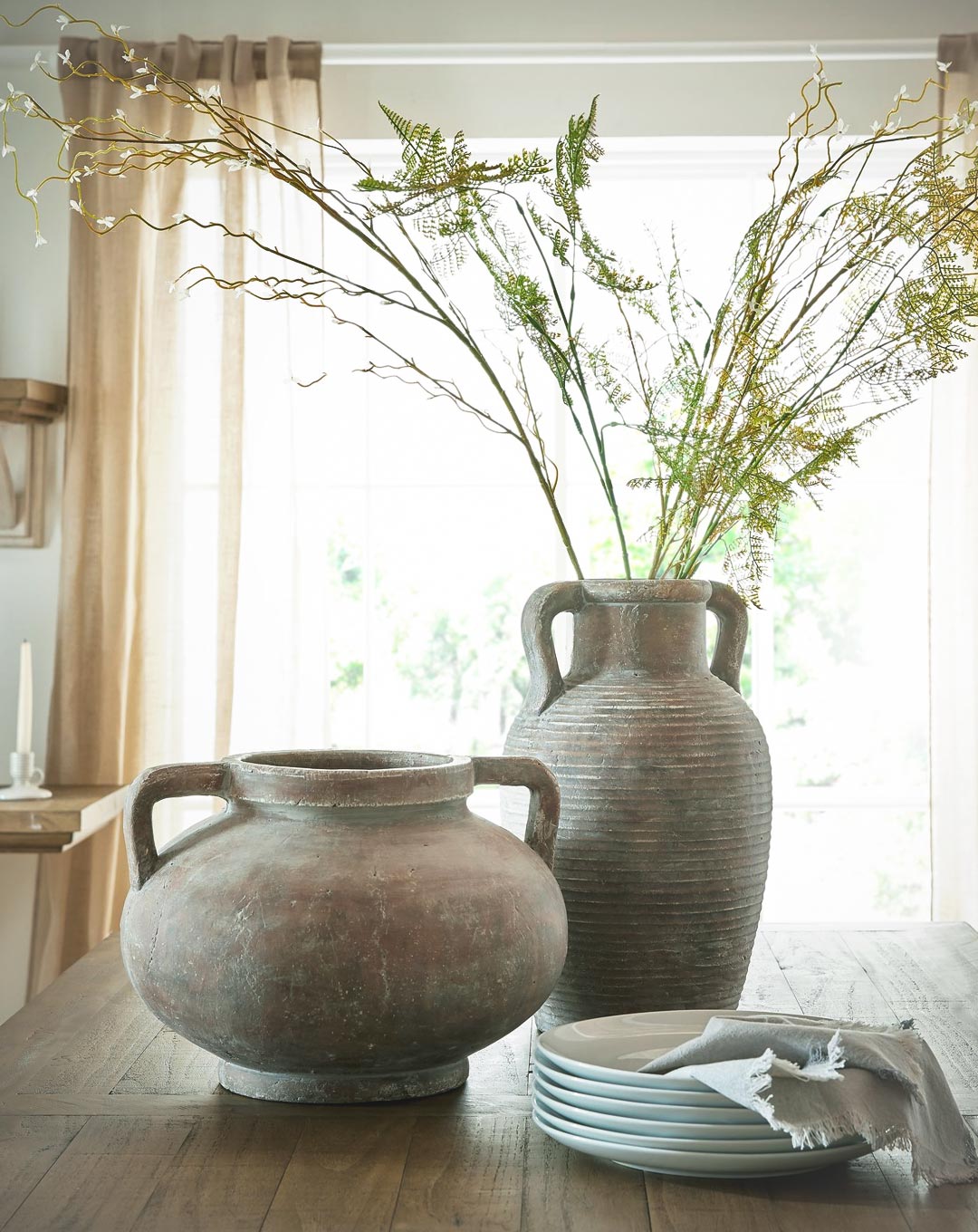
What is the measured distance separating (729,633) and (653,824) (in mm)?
259

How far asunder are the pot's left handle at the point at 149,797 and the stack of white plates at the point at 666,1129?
0.33 meters

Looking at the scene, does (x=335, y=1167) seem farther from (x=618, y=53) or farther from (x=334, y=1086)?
(x=618, y=53)

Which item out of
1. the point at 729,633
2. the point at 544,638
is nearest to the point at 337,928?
the point at 544,638

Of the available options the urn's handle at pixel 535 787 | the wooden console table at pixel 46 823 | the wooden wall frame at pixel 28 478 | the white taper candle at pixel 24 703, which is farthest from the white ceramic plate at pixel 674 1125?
the wooden wall frame at pixel 28 478

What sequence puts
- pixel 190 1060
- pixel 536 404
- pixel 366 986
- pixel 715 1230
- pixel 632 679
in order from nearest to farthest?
pixel 715 1230
pixel 366 986
pixel 190 1060
pixel 632 679
pixel 536 404

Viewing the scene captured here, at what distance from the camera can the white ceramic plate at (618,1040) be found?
876 mm

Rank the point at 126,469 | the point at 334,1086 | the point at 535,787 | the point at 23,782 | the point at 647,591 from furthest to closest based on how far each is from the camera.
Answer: the point at 126,469 → the point at 23,782 → the point at 647,591 → the point at 535,787 → the point at 334,1086

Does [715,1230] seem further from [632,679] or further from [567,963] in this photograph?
[632,679]

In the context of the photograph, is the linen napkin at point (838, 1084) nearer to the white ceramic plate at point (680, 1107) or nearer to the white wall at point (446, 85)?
the white ceramic plate at point (680, 1107)

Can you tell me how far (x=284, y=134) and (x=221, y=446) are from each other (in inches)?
29.8

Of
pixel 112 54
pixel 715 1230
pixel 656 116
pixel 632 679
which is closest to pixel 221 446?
pixel 112 54

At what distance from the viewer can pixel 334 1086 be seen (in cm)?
94

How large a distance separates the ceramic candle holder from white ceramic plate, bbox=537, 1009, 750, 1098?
6.71 ft

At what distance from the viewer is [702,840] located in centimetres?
109
